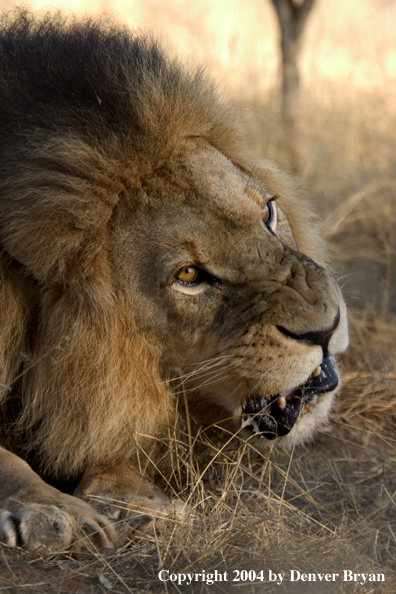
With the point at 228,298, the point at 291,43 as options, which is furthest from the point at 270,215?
the point at 291,43

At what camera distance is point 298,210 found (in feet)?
11.6

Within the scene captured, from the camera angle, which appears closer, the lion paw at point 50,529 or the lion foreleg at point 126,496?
the lion paw at point 50,529

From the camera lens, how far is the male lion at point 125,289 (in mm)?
2697

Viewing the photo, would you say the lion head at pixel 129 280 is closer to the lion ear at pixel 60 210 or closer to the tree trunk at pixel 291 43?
the lion ear at pixel 60 210

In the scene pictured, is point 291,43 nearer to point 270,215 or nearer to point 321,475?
point 270,215

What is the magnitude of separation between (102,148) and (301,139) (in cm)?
544

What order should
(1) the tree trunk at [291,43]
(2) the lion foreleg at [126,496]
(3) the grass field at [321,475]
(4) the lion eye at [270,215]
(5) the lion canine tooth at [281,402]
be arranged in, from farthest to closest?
(1) the tree trunk at [291,43] < (4) the lion eye at [270,215] < (5) the lion canine tooth at [281,402] < (2) the lion foreleg at [126,496] < (3) the grass field at [321,475]

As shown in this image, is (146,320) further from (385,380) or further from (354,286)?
(354,286)

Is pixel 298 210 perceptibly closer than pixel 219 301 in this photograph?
No

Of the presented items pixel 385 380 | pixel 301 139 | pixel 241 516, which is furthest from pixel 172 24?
pixel 241 516

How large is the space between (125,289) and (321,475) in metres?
1.23

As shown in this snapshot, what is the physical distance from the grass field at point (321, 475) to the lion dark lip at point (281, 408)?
4.3 inches

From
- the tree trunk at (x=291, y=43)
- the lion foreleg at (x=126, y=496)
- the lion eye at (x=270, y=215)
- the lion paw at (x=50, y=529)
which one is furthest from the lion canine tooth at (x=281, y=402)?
the tree trunk at (x=291, y=43)

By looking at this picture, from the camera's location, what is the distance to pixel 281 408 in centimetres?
291
